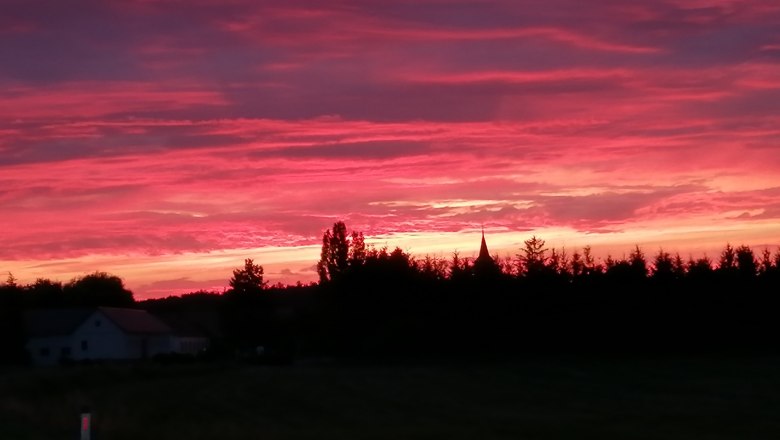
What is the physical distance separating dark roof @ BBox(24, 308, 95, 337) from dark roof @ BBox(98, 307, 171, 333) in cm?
187

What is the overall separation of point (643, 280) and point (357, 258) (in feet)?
77.6

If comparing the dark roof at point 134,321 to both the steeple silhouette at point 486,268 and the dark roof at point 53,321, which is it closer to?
the dark roof at point 53,321

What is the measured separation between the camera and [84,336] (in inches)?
3570

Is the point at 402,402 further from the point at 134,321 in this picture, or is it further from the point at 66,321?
the point at 134,321

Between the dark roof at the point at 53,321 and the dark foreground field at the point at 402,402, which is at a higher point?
the dark roof at the point at 53,321

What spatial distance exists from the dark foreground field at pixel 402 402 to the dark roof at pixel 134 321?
101 feet

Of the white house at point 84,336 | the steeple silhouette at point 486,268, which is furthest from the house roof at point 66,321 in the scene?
the steeple silhouette at point 486,268

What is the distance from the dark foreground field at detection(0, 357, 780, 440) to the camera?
101ft

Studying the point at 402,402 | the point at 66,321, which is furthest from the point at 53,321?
the point at 402,402

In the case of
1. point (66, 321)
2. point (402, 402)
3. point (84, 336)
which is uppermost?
point (66, 321)

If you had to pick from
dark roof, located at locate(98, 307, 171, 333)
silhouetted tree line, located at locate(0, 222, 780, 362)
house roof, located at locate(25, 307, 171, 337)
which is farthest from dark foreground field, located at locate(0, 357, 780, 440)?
dark roof, located at locate(98, 307, 171, 333)

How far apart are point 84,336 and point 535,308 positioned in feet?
111

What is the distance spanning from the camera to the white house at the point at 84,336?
88.8 m

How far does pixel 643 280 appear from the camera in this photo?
86.2m
